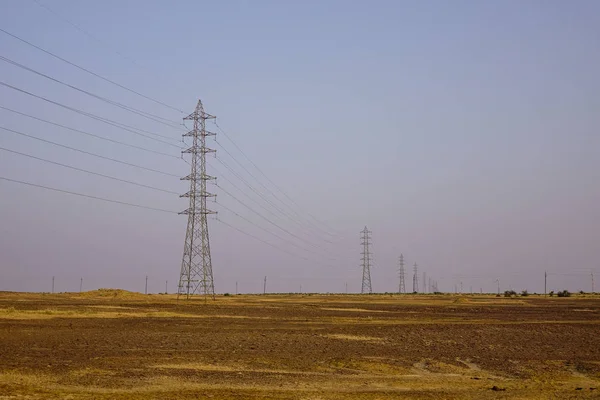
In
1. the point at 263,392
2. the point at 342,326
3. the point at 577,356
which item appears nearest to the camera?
the point at 263,392

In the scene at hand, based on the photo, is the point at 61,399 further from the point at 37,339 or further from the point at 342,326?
the point at 342,326

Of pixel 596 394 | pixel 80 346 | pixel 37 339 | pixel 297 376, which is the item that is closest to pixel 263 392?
pixel 297 376

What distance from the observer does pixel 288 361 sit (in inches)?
996

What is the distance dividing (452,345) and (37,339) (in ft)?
59.8

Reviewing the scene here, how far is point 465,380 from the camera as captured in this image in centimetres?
2219

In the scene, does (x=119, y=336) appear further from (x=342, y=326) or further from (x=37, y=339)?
(x=342, y=326)

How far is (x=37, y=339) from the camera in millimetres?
29547

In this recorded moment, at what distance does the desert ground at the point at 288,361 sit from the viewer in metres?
18.8

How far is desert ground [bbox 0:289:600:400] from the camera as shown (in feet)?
61.8

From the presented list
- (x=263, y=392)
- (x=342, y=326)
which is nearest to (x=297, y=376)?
(x=263, y=392)

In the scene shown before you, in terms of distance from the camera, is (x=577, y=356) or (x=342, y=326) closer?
(x=577, y=356)

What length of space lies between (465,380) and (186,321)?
24.7m

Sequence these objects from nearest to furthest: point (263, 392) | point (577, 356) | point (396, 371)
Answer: point (263, 392) → point (396, 371) → point (577, 356)

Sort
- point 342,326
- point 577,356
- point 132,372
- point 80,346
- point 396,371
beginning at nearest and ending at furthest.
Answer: point 132,372 < point 396,371 < point 80,346 < point 577,356 < point 342,326
